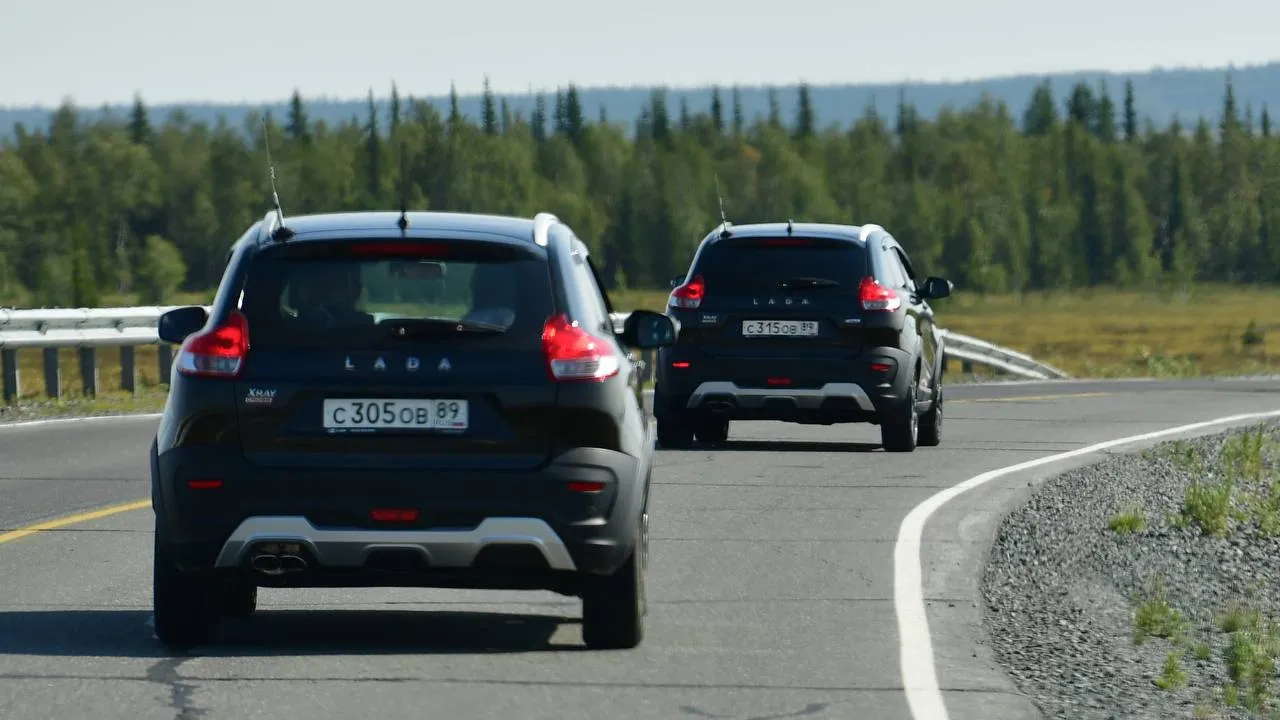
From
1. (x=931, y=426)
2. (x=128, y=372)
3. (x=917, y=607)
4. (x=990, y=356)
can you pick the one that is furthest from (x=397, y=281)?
(x=990, y=356)

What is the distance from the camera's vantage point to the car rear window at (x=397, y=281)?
7672 millimetres

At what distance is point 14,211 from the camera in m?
167

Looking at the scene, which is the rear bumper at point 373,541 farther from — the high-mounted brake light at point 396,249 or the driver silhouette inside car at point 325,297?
the high-mounted brake light at point 396,249

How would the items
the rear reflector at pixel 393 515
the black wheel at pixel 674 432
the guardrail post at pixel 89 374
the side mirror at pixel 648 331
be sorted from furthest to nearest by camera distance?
the guardrail post at pixel 89 374, the black wheel at pixel 674 432, the side mirror at pixel 648 331, the rear reflector at pixel 393 515

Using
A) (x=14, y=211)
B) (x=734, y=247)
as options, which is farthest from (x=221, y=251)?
(x=734, y=247)

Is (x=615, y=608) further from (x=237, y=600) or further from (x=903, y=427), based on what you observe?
(x=903, y=427)

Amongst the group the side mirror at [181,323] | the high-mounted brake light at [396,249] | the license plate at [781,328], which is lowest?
the license plate at [781,328]

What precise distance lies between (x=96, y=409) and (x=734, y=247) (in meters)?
8.40

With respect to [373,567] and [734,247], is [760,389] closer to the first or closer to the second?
[734,247]

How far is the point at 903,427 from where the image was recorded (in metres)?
17.3

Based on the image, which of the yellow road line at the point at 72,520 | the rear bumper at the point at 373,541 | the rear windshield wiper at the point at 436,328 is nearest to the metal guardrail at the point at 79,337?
the yellow road line at the point at 72,520

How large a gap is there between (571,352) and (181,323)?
1748 millimetres

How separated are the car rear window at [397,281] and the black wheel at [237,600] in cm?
118

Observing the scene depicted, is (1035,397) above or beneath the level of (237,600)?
beneath
